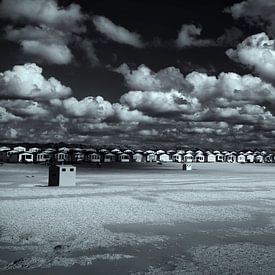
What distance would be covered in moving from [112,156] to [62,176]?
112 metres

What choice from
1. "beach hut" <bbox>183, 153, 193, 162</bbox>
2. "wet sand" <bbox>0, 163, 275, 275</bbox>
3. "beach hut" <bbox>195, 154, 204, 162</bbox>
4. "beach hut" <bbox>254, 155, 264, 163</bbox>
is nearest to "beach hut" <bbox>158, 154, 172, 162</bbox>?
"beach hut" <bbox>183, 153, 193, 162</bbox>

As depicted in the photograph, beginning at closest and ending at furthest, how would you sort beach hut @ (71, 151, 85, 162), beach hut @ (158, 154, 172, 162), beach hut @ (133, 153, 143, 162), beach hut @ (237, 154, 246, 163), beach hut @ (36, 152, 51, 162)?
beach hut @ (36, 152, 51, 162)
beach hut @ (71, 151, 85, 162)
beach hut @ (133, 153, 143, 162)
beach hut @ (158, 154, 172, 162)
beach hut @ (237, 154, 246, 163)

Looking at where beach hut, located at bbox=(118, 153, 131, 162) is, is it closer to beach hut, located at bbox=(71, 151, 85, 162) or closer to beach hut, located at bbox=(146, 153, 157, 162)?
beach hut, located at bbox=(146, 153, 157, 162)

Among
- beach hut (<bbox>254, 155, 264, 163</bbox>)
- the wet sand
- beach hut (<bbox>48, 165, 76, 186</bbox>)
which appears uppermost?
beach hut (<bbox>254, 155, 264, 163</bbox>)

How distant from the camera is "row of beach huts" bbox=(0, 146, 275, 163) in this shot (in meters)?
115

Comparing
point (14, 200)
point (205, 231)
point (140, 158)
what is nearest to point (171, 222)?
point (205, 231)

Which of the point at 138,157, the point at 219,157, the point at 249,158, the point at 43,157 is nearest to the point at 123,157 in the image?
the point at 138,157

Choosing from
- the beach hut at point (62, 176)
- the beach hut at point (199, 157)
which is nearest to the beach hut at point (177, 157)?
the beach hut at point (199, 157)

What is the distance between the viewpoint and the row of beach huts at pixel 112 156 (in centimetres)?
11475

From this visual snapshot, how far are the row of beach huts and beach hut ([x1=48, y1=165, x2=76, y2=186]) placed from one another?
66.4 m

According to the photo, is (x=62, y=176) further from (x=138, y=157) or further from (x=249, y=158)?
(x=249, y=158)

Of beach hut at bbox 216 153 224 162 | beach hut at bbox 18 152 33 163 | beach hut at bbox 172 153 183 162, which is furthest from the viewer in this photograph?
beach hut at bbox 216 153 224 162

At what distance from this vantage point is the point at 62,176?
26.4 meters

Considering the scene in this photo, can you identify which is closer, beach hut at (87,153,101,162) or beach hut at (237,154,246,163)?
beach hut at (87,153,101,162)
